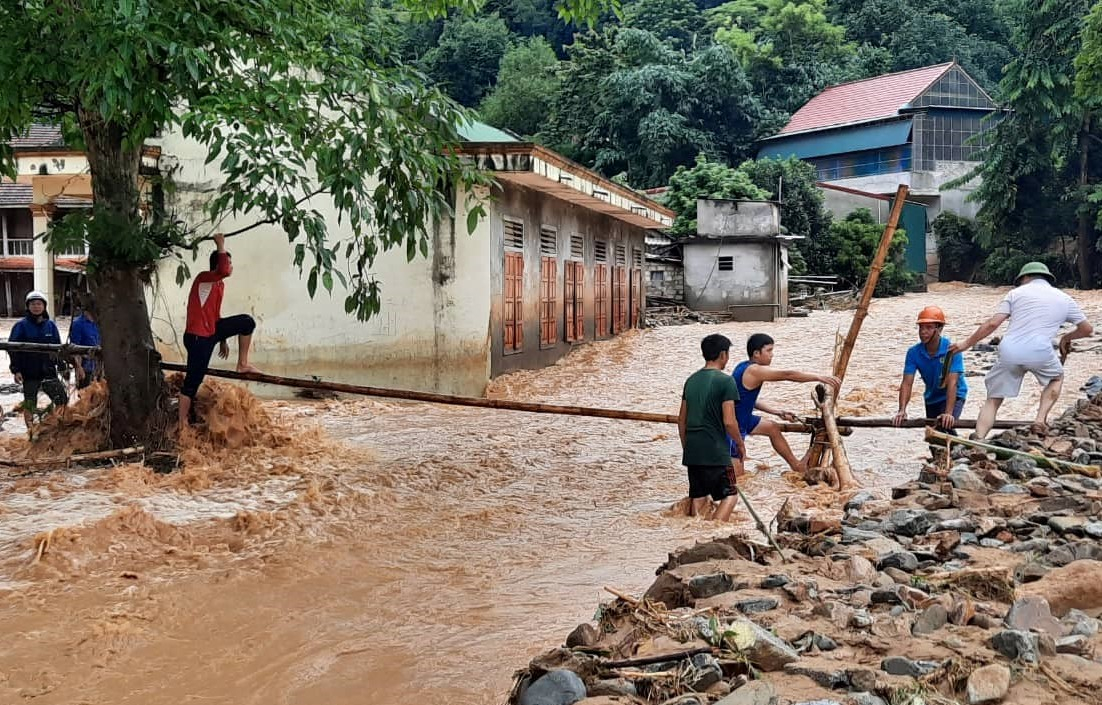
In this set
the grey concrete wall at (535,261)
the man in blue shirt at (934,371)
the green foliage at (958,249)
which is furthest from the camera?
the green foliage at (958,249)

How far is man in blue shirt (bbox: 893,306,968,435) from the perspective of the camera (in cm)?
788

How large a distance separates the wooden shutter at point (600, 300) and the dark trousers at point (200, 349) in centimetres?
1138

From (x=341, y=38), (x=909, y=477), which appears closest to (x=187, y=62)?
(x=341, y=38)

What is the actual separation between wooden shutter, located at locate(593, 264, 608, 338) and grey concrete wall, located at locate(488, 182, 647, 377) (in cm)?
15

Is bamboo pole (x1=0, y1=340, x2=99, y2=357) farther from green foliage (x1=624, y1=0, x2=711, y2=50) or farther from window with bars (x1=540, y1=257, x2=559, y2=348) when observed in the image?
green foliage (x1=624, y1=0, x2=711, y2=50)

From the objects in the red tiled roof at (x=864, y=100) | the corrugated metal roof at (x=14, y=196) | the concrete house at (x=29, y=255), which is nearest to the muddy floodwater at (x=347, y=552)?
the concrete house at (x=29, y=255)

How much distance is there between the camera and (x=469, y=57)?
44.1 m

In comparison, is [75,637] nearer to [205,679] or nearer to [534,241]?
[205,679]

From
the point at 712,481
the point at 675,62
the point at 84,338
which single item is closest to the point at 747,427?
the point at 712,481

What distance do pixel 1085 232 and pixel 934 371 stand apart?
26448 millimetres

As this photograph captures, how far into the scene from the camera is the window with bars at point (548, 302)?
16.8m

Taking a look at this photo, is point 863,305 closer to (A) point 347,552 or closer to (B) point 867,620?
(A) point 347,552

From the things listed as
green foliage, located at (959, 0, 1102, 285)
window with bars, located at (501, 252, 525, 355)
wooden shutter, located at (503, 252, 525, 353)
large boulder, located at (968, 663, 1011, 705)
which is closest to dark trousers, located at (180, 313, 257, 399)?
window with bars, located at (501, 252, 525, 355)

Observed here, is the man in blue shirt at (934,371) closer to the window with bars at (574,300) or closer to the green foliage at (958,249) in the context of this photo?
the window with bars at (574,300)
